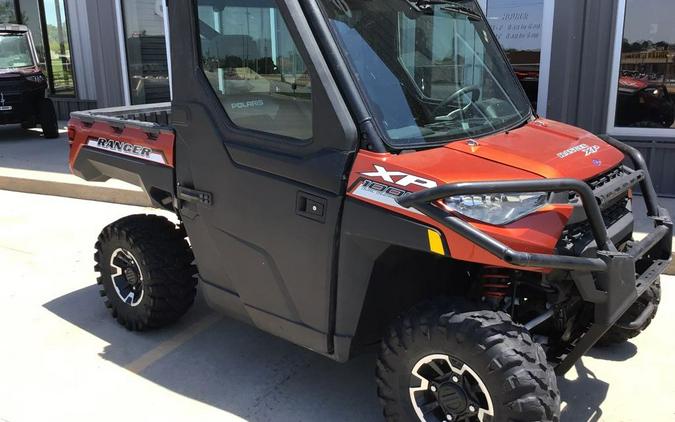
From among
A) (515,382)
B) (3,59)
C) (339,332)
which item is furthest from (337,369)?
(3,59)

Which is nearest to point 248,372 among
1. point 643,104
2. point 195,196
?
point 195,196

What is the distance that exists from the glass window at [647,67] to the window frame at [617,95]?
53 mm

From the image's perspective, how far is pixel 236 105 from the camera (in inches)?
119

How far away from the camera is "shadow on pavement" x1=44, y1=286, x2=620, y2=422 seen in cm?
309

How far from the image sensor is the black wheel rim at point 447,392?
2422 millimetres

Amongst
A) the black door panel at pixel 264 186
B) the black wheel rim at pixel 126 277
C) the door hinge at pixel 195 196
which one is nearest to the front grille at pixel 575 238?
the black door panel at pixel 264 186

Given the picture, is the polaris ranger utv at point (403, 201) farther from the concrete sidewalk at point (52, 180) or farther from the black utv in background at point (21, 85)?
the black utv in background at point (21, 85)

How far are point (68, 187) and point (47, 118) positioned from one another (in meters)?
3.89

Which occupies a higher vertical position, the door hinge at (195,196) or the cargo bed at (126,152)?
the cargo bed at (126,152)

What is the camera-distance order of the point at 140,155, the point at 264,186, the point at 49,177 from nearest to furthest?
the point at 264,186
the point at 140,155
the point at 49,177

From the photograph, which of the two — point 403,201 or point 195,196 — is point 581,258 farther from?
point 195,196

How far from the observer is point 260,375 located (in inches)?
135

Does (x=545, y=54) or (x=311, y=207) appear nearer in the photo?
(x=311, y=207)

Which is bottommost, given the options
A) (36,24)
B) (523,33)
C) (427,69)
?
(427,69)
